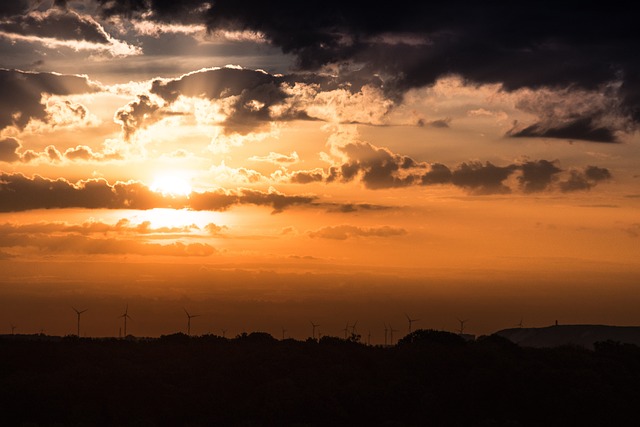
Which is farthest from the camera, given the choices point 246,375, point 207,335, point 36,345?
point 207,335

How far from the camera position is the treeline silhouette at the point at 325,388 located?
3797 inches

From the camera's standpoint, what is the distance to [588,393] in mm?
99750

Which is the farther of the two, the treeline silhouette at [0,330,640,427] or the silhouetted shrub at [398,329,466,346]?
the silhouetted shrub at [398,329,466,346]

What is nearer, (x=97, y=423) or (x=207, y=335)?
(x=97, y=423)

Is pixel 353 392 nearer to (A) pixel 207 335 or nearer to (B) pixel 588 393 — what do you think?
(B) pixel 588 393

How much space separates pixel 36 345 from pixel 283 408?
63.3m

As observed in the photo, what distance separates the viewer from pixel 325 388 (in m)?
106

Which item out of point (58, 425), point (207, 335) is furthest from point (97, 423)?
point (207, 335)

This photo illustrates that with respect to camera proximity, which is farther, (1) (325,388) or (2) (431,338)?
(2) (431,338)

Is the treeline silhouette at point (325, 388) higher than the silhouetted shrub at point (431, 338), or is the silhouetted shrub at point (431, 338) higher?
the silhouetted shrub at point (431, 338)

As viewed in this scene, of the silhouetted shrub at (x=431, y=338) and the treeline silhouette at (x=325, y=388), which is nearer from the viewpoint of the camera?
the treeline silhouette at (x=325, y=388)

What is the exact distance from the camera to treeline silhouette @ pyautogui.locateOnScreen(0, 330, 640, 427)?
96438 mm

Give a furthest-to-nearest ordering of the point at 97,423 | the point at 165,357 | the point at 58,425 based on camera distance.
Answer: the point at 165,357
the point at 97,423
the point at 58,425

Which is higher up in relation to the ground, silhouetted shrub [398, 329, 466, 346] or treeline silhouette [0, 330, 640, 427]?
silhouetted shrub [398, 329, 466, 346]
